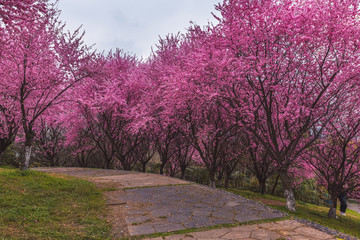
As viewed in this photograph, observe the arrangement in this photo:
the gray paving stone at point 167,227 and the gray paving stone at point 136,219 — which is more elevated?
the gray paving stone at point 167,227

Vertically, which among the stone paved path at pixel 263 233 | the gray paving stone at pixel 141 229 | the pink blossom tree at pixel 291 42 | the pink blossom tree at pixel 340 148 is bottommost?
the gray paving stone at pixel 141 229

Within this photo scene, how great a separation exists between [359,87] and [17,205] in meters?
11.8

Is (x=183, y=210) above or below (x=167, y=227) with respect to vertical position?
above

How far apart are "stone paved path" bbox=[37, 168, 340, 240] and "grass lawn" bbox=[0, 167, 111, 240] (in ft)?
1.71

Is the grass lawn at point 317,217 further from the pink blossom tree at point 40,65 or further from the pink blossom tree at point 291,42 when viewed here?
the pink blossom tree at point 40,65

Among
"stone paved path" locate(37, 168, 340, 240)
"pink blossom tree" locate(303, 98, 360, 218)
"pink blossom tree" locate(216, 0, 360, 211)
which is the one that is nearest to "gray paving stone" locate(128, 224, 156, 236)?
"stone paved path" locate(37, 168, 340, 240)

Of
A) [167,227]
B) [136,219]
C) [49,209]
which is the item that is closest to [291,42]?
[167,227]

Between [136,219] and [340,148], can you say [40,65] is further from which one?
[340,148]

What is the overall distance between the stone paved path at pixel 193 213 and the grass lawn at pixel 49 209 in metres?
0.52

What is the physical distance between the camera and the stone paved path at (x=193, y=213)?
470 cm

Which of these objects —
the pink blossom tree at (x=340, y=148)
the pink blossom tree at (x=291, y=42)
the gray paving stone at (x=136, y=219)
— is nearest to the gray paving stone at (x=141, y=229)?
the gray paving stone at (x=136, y=219)

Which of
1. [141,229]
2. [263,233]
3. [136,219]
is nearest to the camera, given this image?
[263,233]

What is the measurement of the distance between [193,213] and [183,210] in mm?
336

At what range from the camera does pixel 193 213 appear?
19.4ft
